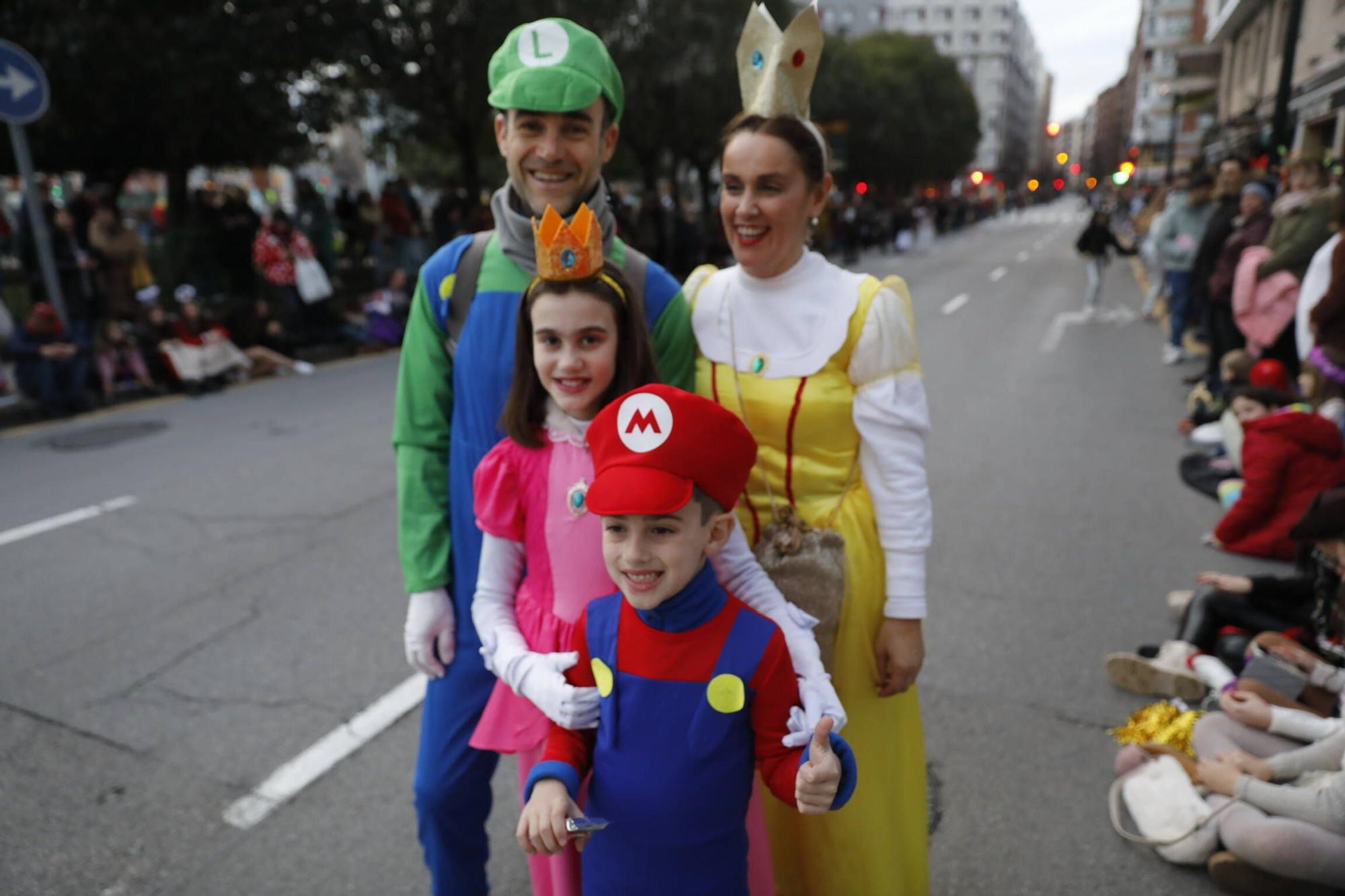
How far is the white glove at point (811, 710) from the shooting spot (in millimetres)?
1565

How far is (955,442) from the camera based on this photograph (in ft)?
24.1

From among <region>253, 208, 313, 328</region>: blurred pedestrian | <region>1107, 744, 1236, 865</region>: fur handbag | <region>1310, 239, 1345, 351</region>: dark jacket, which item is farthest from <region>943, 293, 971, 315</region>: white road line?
<region>1107, 744, 1236, 865</region>: fur handbag

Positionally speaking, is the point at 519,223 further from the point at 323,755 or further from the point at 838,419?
the point at 323,755

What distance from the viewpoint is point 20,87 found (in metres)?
8.52

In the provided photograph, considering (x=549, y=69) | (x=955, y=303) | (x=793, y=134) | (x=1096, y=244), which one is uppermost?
(x=549, y=69)

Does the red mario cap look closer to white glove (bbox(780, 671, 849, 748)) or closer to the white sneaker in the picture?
white glove (bbox(780, 671, 849, 748))

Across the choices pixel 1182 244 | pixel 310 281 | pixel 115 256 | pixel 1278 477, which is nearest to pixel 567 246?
pixel 1278 477

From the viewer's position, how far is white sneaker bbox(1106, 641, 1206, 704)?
3.47 meters

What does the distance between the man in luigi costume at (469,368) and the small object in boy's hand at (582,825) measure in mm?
673

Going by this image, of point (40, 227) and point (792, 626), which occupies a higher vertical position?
point (40, 227)

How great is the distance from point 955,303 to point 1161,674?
13.2 m

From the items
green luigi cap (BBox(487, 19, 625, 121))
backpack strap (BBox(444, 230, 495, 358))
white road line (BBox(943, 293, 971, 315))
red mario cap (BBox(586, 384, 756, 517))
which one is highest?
green luigi cap (BBox(487, 19, 625, 121))

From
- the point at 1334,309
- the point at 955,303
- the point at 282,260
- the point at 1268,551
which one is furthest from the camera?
the point at 955,303

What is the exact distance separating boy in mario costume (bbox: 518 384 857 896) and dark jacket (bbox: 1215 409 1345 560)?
4.02m
